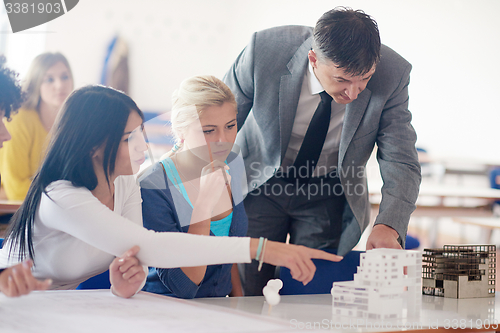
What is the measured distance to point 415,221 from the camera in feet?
18.2

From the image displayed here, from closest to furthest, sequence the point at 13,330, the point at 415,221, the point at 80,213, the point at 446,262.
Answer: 1. the point at 13,330
2. the point at 80,213
3. the point at 446,262
4. the point at 415,221

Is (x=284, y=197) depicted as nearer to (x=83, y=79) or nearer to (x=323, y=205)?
(x=323, y=205)

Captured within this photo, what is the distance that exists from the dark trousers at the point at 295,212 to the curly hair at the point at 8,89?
839 mm

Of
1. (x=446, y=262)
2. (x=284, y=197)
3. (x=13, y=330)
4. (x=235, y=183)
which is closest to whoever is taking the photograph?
(x=13, y=330)

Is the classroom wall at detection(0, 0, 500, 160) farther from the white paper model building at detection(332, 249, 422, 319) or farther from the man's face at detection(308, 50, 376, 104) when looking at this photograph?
the white paper model building at detection(332, 249, 422, 319)

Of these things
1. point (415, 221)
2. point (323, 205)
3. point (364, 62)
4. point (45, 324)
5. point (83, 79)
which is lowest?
point (415, 221)

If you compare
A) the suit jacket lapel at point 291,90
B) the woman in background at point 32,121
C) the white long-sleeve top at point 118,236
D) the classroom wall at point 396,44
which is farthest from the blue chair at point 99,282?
the classroom wall at point 396,44

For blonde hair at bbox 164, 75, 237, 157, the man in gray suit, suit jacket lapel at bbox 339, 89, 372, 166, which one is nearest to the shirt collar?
the man in gray suit

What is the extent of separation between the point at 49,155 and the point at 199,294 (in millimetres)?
547

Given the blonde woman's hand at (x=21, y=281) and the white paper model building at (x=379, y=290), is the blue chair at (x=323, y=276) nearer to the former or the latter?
the white paper model building at (x=379, y=290)

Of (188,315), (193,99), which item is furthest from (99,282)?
(193,99)

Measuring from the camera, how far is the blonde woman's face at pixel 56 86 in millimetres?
2492

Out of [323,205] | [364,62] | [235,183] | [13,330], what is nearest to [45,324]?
[13,330]

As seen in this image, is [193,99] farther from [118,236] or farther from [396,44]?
[396,44]
